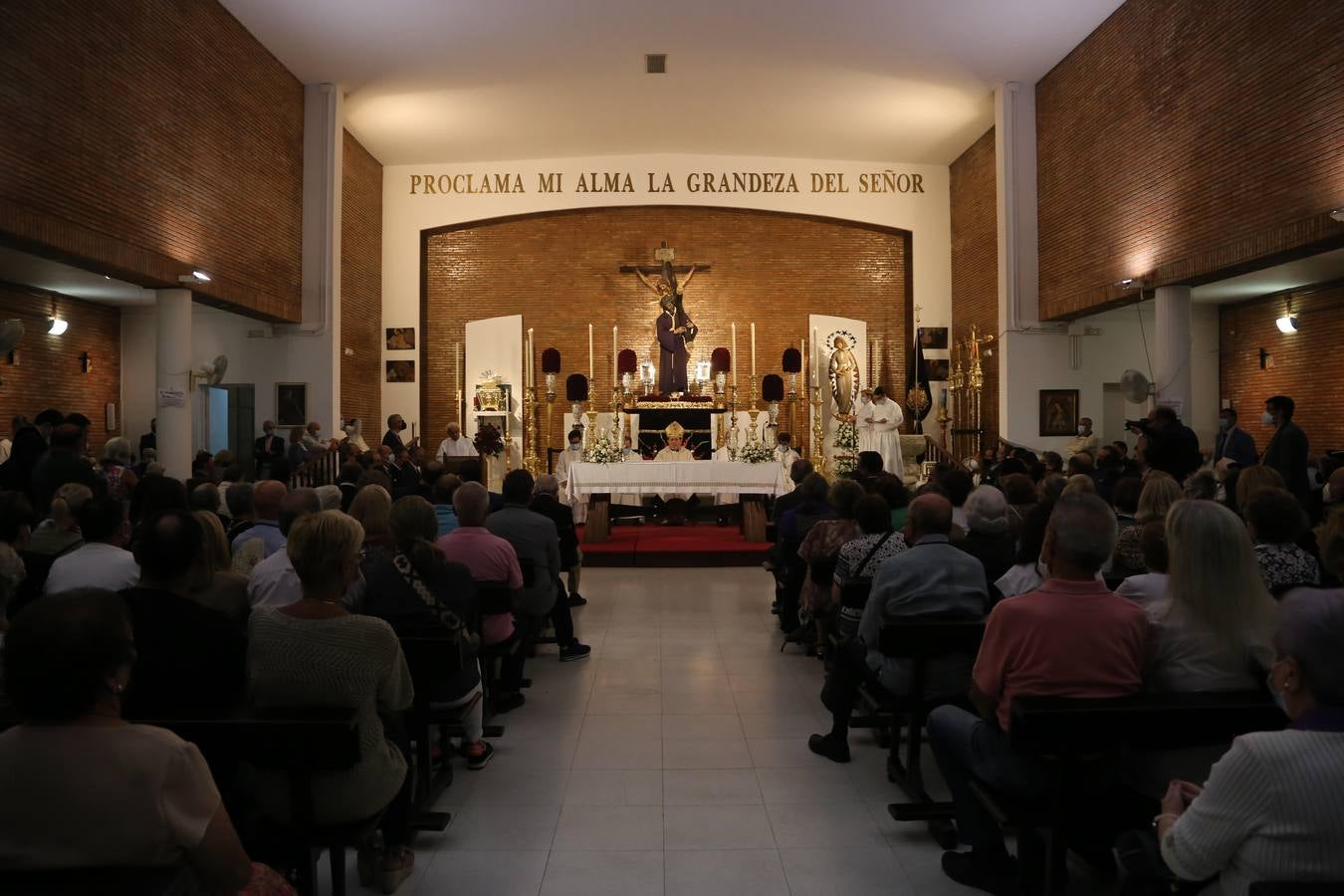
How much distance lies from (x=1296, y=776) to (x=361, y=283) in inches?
673

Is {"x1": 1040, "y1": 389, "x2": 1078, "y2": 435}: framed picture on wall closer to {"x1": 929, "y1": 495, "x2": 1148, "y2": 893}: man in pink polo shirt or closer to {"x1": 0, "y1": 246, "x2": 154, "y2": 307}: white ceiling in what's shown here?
{"x1": 929, "y1": 495, "x2": 1148, "y2": 893}: man in pink polo shirt

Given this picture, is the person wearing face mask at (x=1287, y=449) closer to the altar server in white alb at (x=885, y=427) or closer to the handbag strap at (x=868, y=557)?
the handbag strap at (x=868, y=557)

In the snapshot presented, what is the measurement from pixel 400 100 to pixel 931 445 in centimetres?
1030

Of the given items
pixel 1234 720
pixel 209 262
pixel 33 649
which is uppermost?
pixel 209 262

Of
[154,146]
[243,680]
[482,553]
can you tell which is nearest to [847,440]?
[154,146]

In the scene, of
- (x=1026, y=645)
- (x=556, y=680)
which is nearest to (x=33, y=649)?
(x=1026, y=645)

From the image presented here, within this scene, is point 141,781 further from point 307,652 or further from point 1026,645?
point 1026,645

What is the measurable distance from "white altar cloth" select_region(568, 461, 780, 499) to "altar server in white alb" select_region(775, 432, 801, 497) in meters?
0.05

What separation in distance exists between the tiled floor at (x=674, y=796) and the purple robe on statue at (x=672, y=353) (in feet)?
35.5

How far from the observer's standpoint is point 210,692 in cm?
298

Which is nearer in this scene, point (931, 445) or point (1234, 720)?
point (1234, 720)

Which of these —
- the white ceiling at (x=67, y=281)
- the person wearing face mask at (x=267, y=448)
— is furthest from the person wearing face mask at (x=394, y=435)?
the white ceiling at (x=67, y=281)

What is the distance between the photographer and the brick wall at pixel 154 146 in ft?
29.0

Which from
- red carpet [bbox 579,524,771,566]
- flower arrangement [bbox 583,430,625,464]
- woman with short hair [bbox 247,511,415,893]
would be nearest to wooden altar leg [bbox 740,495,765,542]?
red carpet [bbox 579,524,771,566]
